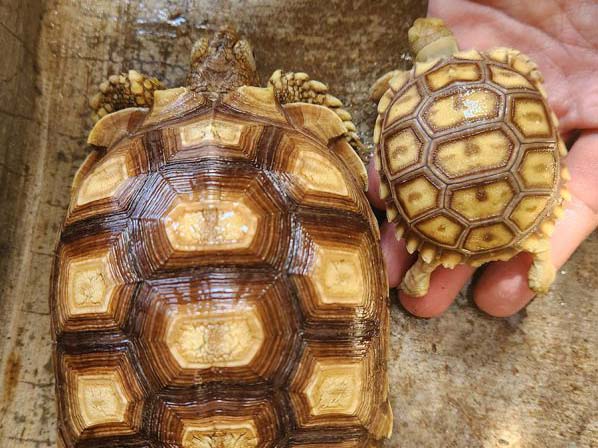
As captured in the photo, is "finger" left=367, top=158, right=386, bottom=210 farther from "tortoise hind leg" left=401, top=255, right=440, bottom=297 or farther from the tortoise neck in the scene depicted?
the tortoise neck

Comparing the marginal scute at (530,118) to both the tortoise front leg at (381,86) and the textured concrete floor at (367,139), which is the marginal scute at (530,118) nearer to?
the tortoise front leg at (381,86)

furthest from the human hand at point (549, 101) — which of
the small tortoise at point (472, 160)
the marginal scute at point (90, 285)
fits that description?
the marginal scute at point (90, 285)

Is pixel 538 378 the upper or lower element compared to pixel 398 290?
lower

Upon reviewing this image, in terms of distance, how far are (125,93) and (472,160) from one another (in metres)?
1.18

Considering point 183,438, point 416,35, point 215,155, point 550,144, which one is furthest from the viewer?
point 416,35

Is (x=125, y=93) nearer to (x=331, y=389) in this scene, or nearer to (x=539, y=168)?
(x=331, y=389)

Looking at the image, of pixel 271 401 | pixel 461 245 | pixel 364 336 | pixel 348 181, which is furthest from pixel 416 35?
pixel 271 401

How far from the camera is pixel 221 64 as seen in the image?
1890mm

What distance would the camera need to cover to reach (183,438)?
54.4 inches

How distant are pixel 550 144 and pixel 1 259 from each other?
6.32 ft

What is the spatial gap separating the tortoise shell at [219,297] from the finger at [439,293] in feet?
1.22

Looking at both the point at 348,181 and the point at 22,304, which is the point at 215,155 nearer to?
the point at 348,181

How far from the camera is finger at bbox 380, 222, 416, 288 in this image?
78.5 inches

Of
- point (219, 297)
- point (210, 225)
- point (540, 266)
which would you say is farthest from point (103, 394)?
point (540, 266)
